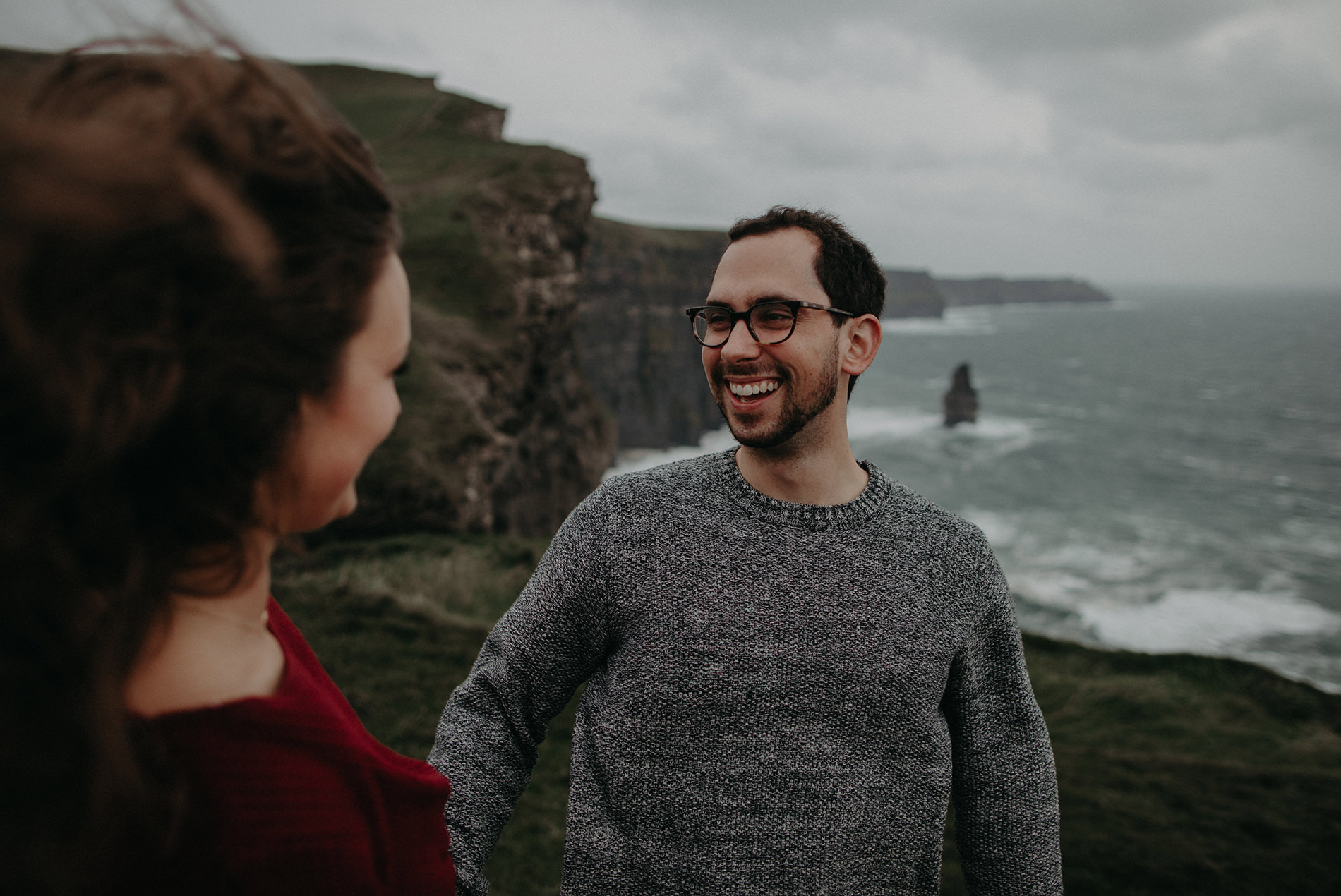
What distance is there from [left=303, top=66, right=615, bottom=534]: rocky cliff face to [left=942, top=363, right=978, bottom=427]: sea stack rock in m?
42.1

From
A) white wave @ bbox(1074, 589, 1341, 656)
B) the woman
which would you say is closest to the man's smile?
the woman

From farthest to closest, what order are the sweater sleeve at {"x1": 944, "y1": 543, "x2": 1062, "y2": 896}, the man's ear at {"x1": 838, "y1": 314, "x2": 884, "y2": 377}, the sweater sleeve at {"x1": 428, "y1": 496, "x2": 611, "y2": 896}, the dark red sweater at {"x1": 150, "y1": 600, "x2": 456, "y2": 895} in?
the man's ear at {"x1": 838, "y1": 314, "x2": 884, "y2": 377} → the sweater sleeve at {"x1": 944, "y1": 543, "x2": 1062, "y2": 896} → the sweater sleeve at {"x1": 428, "y1": 496, "x2": 611, "y2": 896} → the dark red sweater at {"x1": 150, "y1": 600, "x2": 456, "y2": 895}

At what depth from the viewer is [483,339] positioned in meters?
24.2

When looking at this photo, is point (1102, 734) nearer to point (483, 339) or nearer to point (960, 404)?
point (483, 339)

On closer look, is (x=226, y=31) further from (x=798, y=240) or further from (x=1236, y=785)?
(x=1236, y=785)

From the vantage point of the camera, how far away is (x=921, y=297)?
577ft

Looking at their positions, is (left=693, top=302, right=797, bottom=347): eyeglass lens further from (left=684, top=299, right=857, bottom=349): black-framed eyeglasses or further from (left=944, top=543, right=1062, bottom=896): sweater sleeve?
(left=944, top=543, right=1062, bottom=896): sweater sleeve

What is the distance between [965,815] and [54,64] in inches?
110

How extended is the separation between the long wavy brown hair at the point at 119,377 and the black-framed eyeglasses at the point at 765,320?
64.9 inches

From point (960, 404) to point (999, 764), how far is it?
74977 millimetres

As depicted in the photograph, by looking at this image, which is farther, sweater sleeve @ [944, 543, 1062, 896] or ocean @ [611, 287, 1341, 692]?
ocean @ [611, 287, 1341, 692]

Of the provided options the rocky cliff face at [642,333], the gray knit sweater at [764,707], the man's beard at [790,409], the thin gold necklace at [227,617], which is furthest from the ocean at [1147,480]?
the thin gold necklace at [227,617]

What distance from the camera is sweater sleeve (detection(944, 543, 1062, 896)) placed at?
2.30 meters

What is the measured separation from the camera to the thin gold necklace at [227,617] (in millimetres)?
1097
